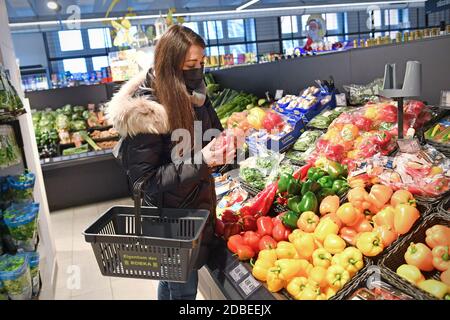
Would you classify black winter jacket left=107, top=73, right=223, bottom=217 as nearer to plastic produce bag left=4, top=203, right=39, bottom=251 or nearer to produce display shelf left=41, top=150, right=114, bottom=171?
plastic produce bag left=4, top=203, right=39, bottom=251

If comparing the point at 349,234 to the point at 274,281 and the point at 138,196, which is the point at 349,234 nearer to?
the point at 274,281

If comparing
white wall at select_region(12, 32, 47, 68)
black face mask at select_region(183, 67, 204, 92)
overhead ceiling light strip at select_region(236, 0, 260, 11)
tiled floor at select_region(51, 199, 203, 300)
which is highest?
overhead ceiling light strip at select_region(236, 0, 260, 11)

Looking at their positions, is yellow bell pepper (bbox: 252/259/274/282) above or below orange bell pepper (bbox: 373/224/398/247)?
below

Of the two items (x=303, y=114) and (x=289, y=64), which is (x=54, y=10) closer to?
(x=289, y=64)

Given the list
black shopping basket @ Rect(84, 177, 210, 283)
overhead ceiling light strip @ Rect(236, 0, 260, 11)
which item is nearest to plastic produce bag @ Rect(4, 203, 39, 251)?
black shopping basket @ Rect(84, 177, 210, 283)

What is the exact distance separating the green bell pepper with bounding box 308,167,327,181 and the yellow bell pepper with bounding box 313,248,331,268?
58 cm

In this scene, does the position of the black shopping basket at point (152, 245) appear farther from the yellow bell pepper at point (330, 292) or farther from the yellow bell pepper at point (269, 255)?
the yellow bell pepper at point (330, 292)

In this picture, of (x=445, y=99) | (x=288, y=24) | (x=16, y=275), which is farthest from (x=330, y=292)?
(x=288, y=24)

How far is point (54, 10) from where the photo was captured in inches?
376

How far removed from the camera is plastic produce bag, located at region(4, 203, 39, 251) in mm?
2113

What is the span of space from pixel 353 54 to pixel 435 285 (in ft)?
7.49

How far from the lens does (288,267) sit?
1612 millimetres

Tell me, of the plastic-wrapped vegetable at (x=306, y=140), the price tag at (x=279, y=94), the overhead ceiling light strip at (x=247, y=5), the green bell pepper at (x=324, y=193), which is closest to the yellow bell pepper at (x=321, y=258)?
the green bell pepper at (x=324, y=193)

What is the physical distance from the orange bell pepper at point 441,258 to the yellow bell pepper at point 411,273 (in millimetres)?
75
